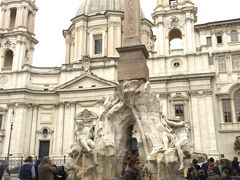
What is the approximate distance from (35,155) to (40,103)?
6168mm

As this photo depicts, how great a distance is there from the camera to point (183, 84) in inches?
1179

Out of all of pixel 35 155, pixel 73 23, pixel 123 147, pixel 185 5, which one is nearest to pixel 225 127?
pixel 185 5

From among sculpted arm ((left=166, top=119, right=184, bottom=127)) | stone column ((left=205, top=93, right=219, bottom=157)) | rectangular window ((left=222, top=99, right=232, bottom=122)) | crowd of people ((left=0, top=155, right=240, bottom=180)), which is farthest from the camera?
rectangular window ((left=222, top=99, right=232, bottom=122))

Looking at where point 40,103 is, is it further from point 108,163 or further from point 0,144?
point 108,163

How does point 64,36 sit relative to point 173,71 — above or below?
above

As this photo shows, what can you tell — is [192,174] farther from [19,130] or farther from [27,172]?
[19,130]

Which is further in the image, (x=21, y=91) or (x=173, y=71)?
(x=21, y=91)

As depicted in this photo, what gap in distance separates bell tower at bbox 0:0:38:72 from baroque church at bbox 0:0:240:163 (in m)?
0.12

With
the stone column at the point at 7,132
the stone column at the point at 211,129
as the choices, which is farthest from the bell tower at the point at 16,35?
the stone column at the point at 211,129

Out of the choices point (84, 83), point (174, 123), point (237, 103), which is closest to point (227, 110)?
point (237, 103)

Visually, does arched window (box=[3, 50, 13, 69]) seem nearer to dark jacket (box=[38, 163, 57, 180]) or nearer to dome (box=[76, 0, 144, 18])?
dome (box=[76, 0, 144, 18])

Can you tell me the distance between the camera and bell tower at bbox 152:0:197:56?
31.0m

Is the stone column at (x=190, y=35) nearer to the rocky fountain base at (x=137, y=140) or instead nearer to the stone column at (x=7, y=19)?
the rocky fountain base at (x=137, y=140)

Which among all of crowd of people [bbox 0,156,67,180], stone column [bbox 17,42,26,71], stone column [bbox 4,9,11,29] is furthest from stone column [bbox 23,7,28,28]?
crowd of people [bbox 0,156,67,180]
